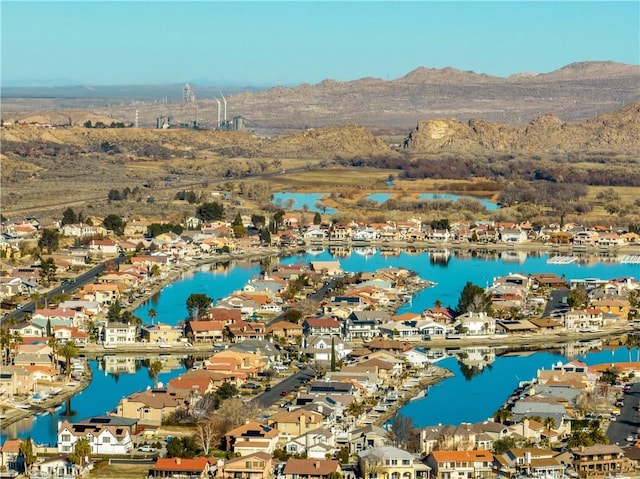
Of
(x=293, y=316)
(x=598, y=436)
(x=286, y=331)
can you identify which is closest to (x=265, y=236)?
(x=293, y=316)

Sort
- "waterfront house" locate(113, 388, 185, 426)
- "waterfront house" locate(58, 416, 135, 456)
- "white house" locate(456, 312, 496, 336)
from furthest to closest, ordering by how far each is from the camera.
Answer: "white house" locate(456, 312, 496, 336), "waterfront house" locate(113, 388, 185, 426), "waterfront house" locate(58, 416, 135, 456)

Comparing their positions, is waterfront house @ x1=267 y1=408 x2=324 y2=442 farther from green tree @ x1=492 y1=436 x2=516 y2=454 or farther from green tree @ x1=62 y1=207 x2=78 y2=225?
green tree @ x1=62 y1=207 x2=78 y2=225

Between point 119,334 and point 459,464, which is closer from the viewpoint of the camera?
point 459,464

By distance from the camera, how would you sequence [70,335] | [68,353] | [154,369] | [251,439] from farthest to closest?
[70,335], [154,369], [68,353], [251,439]

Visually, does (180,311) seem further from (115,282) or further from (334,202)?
(334,202)

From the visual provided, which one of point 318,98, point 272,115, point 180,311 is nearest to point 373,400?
point 180,311

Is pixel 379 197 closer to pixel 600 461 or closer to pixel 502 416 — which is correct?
pixel 502 416

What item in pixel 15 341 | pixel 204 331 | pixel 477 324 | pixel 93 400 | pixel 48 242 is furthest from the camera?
pixel 48 242

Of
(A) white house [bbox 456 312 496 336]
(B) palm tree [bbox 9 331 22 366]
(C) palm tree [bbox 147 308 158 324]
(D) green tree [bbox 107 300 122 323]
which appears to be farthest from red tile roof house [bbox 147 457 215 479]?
(C) palm tree [bbox 147 308 158 324]
